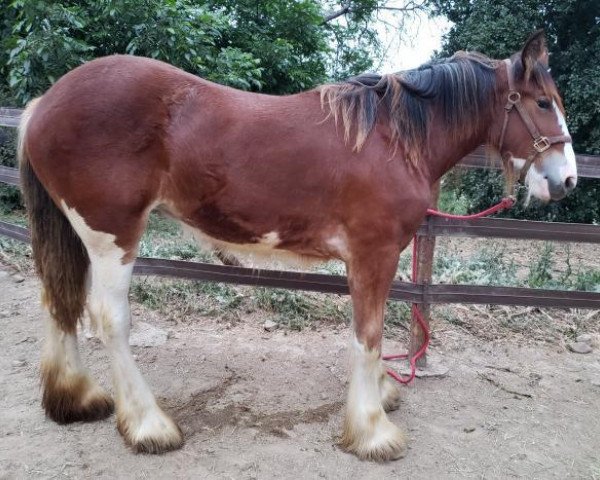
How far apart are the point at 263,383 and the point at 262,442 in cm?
63

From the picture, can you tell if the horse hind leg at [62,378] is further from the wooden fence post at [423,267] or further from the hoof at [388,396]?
the wooden fence post at [423,267]

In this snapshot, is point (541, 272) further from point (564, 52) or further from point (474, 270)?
point (564, 52)

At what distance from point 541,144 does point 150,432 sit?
254 centimetres

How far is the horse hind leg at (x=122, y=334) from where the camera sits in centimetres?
233

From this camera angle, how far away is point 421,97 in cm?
247

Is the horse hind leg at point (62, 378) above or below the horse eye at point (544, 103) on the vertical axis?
below

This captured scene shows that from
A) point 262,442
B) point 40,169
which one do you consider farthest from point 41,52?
point 262,442

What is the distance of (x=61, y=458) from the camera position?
2367 mm

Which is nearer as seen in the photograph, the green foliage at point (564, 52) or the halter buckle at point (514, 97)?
the halter buckle at point (514, 97)

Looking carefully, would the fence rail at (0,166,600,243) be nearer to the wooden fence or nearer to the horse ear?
the wooden fence

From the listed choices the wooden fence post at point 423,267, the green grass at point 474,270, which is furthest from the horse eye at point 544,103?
the green grass at point 474,270

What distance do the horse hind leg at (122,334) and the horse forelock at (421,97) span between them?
4.34ft

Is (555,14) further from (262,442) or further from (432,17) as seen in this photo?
(262,442)

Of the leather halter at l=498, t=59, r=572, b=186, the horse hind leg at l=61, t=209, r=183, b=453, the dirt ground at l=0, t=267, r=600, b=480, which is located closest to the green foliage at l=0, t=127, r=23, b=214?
the dirt ground at l=0, t=267, r=600, b=480
